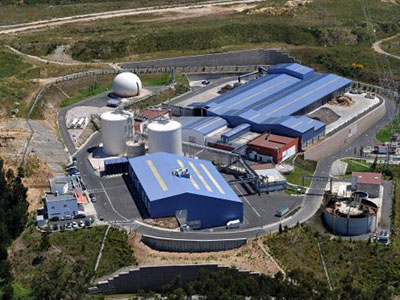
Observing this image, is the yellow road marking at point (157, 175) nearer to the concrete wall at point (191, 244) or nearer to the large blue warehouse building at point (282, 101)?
the concrete wall at point (191, 244)

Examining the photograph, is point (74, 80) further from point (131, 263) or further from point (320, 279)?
point (320, 279)

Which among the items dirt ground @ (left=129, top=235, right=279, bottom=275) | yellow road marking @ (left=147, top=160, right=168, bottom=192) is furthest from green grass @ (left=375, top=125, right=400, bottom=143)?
dirt ground @ (left=129, top=235, right=279, bottom=275)

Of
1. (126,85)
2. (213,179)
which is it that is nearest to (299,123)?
(213,179)

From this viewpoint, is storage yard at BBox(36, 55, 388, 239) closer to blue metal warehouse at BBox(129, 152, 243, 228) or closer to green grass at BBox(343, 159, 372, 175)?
blue metal warehouse at BBox(129, 152, 243, 228)

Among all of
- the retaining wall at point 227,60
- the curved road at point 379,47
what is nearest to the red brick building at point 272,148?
the retaining wall at point 227,60

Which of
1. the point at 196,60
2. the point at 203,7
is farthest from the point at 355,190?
the point at 203,7
